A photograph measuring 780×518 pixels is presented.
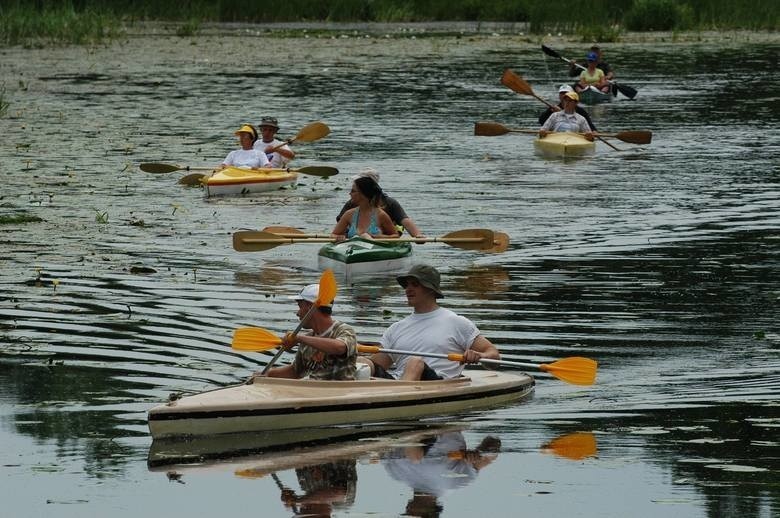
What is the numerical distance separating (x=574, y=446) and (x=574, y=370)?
4.26 feet

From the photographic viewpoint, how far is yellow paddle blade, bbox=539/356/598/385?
1160cm

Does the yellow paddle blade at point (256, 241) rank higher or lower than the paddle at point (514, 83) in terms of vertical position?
lower

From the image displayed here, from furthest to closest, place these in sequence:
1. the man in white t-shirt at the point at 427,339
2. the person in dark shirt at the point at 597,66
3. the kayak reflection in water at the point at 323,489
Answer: the person in dark shirt at the point at 597,66 → the man in white t-shirt at the point at 427,339 → the kayak reflection in water at the point at 323,489

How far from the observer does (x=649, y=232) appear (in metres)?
19.7

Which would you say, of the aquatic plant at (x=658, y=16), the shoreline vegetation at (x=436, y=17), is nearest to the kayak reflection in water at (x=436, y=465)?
the shoreline vegetation at (x=436, y=17)

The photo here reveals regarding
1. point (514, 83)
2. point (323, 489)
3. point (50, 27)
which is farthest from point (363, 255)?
point (50, 27)

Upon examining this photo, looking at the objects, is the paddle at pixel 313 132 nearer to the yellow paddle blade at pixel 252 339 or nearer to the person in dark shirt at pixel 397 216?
the person in dark shirt at pixel 397 216

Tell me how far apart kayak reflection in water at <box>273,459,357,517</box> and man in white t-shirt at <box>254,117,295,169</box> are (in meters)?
14.2

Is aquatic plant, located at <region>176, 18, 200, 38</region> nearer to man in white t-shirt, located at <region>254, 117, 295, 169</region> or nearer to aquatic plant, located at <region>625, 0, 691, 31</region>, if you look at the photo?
aquatic plant, located at <region>625, 0, 691, 31</region>

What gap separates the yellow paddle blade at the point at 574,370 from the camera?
11.6m

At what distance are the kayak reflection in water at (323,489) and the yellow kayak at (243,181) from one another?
1311 centimetres

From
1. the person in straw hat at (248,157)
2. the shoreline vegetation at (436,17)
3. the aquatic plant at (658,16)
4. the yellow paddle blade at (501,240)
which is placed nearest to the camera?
the yellow paddle blade at (501,240)

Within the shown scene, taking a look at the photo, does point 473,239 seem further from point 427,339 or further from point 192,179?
point 192,179

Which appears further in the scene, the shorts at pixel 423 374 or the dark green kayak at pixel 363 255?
the dark green kayak at pixel 363 255
